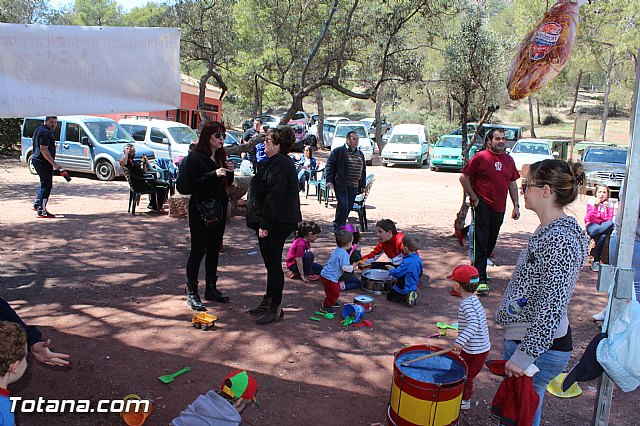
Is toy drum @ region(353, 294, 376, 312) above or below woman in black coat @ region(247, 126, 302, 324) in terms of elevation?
below

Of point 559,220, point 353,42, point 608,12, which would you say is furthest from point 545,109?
point 559,220

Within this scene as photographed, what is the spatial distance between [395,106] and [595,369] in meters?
52.7

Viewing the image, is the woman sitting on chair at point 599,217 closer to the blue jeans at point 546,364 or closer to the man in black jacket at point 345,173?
the man in black jacket at point 345,173

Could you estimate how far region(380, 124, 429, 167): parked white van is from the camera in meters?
22.8

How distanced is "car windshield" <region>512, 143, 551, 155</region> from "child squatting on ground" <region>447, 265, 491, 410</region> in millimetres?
17800

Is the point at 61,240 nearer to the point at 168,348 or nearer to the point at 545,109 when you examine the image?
the point at 168,348

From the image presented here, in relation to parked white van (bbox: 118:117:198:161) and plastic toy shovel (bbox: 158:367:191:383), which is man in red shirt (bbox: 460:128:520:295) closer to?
plastic toy shovel (bbox: 158:367:191:383)

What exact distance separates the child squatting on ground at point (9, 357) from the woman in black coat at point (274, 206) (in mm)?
2620

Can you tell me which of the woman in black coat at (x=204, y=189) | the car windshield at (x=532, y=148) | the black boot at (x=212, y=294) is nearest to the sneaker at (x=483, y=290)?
the black boot at (x=212, y=294)

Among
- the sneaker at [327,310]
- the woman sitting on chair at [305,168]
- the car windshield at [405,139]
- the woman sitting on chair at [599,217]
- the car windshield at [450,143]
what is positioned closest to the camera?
the sneaker at [327,310]

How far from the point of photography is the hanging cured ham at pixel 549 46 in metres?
4.12

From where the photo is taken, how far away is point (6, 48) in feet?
11.7

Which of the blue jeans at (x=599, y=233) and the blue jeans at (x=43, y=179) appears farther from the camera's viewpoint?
the blue jeans at (x=43, y=179)

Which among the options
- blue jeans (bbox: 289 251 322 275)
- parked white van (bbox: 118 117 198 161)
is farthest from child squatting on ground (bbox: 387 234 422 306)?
parked white van (bbox: 118 117 198 161)
